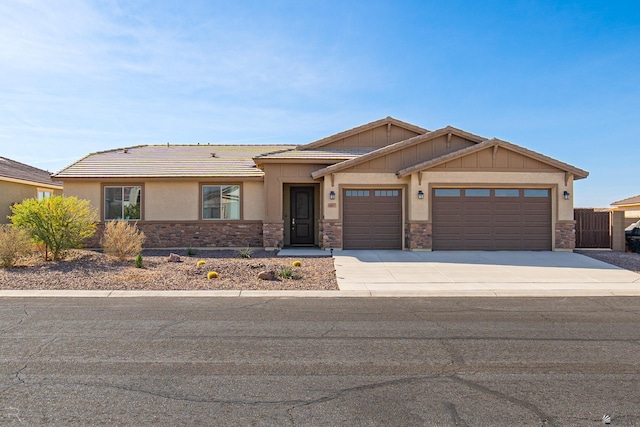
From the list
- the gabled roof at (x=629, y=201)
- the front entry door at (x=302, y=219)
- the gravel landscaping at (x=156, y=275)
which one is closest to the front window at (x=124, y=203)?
the gravel landscaping at (x=156, y=275)

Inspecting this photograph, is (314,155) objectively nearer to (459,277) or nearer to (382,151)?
(382,151)

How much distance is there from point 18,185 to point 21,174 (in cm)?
96

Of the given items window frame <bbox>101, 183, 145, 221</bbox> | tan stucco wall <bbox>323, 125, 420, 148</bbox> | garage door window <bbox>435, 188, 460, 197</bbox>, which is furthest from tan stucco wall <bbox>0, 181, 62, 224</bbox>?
garage door window <bbox>435, 188, 460, 197</bbox>

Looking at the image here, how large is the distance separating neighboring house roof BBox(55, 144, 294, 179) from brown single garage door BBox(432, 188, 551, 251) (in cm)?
741

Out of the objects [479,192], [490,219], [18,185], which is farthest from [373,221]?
[18,185]

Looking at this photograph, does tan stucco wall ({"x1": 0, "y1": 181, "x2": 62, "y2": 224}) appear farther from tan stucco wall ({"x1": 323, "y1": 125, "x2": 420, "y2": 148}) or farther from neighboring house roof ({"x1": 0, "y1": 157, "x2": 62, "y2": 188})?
tan stucco wall ({"x1": 323, "y1": 125, "x2": 420, "y2": 148})

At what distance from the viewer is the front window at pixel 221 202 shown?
18266 mm

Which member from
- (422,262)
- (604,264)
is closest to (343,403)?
(422,262)

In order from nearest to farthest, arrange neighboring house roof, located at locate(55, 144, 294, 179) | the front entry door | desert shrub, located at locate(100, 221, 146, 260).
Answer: desert shrub, located at locate(100, 221, 146, 260), neighboring house roof, located at locate(55, 144, 294, 179), the front entry door

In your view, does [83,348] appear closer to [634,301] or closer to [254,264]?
[254,264]

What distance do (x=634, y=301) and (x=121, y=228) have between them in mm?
13618

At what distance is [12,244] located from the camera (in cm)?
1238

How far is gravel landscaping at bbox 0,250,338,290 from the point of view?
10.2 meters

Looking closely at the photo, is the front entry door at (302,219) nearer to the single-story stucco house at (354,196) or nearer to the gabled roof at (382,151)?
the single-story stucco house at (354,196)
